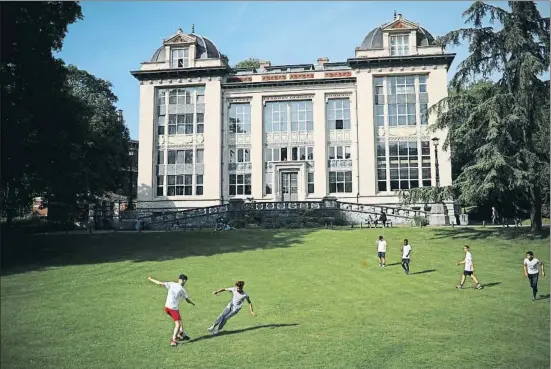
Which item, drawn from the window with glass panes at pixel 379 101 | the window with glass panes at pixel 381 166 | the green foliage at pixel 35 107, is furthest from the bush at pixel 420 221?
the green foliage at pixel 35 107

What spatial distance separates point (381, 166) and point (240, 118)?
14002 mm

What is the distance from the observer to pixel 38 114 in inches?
878

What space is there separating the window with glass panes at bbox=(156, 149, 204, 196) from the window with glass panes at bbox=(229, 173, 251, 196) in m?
2.92

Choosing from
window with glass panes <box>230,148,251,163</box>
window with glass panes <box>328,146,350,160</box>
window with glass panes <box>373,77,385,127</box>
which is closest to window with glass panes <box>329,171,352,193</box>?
window with glass panes <box>328,146,350,160</box>

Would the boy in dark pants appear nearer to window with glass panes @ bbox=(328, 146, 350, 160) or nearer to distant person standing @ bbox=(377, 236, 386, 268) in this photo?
distant person standing @ bbox=(377, 236, 386, 268)

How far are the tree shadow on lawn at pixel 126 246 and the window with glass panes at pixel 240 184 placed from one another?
13.9m

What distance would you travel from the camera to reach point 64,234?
2652cm

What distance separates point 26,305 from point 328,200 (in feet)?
86.0

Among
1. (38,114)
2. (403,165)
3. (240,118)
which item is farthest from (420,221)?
(38,114)

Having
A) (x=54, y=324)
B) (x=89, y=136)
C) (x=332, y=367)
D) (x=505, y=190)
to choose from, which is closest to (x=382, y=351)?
(x=332, y=367)

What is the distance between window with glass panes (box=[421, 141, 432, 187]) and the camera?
4016 cm

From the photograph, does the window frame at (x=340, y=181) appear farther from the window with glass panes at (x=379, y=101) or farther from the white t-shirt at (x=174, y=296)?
the white t-shirt at (x=174, y=296)

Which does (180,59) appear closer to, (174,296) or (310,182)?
(310,182)

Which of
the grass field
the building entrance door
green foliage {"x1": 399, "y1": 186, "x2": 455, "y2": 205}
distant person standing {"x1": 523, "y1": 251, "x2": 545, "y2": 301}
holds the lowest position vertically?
the grass field
